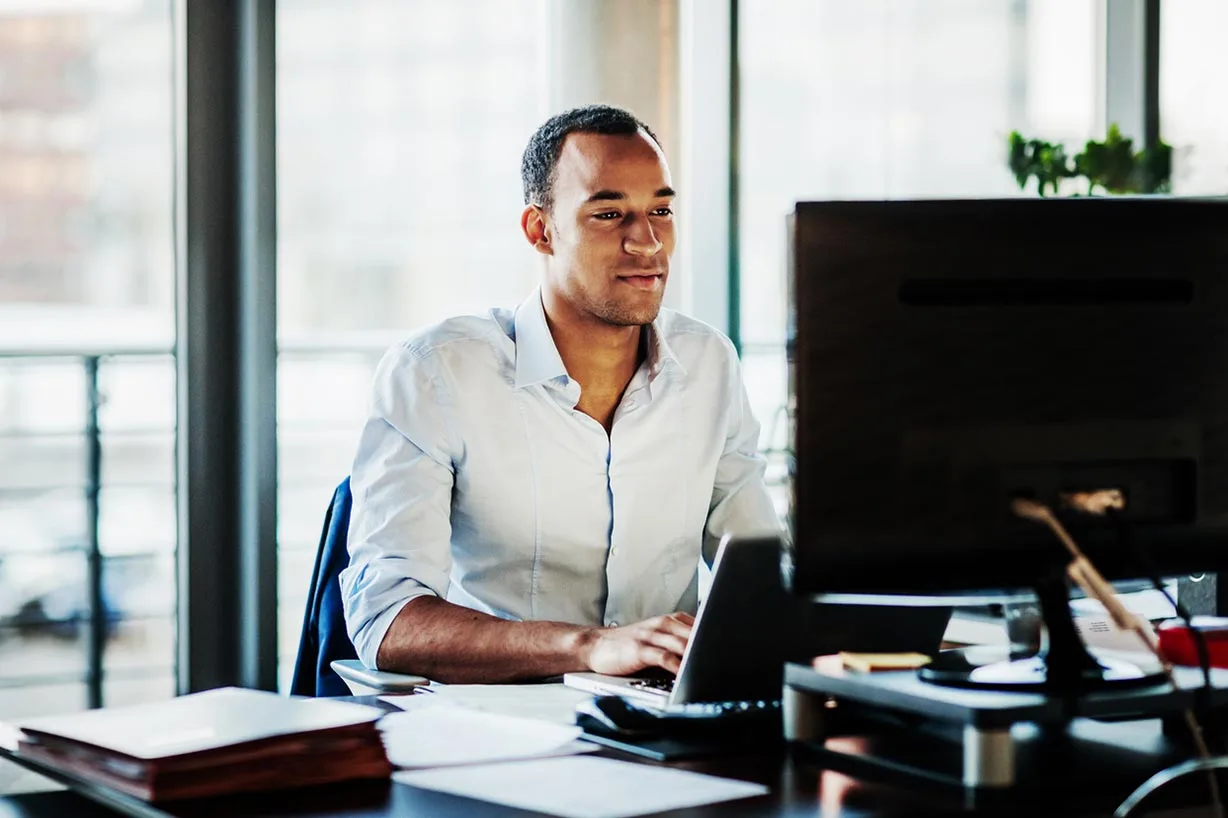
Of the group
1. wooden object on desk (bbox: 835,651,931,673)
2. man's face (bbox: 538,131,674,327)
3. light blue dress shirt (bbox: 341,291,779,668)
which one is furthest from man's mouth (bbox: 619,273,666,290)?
wooden object on desk (bbox: 835,651,931,673)

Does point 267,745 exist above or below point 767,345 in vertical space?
below

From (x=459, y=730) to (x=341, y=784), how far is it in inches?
8.4

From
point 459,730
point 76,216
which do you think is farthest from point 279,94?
point 459,730

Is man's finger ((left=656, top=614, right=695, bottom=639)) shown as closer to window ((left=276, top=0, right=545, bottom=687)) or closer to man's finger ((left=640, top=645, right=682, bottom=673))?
man's finger ((left=640, top=645, right=682, bottom=673))

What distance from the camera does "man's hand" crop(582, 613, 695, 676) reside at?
1.63m

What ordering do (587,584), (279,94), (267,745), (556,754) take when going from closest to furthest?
(267,745)
(556,754)
(587,584)
(279,94)

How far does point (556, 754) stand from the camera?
1376 millimetres

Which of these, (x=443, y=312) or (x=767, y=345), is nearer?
(x=443, y=312)

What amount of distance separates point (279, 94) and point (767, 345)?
152cm

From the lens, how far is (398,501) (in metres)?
2.08

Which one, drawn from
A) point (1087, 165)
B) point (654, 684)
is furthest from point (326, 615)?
point (1087, 165)

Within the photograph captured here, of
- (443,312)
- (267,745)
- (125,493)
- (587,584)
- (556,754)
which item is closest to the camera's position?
(267,745)

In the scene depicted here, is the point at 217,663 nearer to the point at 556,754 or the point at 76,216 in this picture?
the point at 76,216

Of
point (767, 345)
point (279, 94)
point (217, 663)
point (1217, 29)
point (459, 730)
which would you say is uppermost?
point (1217, 29)
